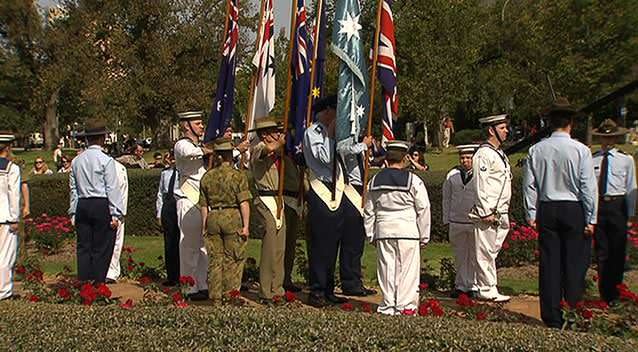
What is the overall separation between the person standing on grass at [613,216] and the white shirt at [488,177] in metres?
1.03

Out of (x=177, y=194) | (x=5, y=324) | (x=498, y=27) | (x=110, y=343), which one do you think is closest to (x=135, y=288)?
(x=177, y=194)

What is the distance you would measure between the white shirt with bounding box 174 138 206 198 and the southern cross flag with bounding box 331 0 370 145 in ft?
5.47

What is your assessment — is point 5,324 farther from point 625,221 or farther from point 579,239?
point 625,221

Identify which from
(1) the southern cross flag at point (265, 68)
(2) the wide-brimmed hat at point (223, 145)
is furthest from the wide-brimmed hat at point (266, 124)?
(1) the southern cross flag at point (265, 68)

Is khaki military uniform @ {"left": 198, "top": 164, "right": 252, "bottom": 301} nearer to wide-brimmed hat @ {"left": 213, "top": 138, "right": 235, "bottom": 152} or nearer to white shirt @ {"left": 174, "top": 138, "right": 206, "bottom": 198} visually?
wide-brimmed hat @ {"left": 213, "top": 138, "right": 235, "bottom": 152}

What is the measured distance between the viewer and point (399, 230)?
7.42 meters

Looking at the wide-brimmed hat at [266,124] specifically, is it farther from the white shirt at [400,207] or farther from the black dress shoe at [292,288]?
the black dress shoe at [292,288]

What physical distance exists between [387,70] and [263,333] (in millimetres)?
3839

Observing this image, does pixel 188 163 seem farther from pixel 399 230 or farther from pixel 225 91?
pixel 399 230

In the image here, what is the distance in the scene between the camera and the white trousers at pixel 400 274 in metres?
7.45

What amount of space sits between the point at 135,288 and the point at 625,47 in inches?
879

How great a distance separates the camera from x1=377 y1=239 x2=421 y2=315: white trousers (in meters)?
7.45

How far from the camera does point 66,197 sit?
16875 millimetres

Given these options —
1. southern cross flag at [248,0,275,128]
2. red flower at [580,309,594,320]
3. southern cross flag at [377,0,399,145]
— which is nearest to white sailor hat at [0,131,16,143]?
southern cross flag at [248,0,275,128]
